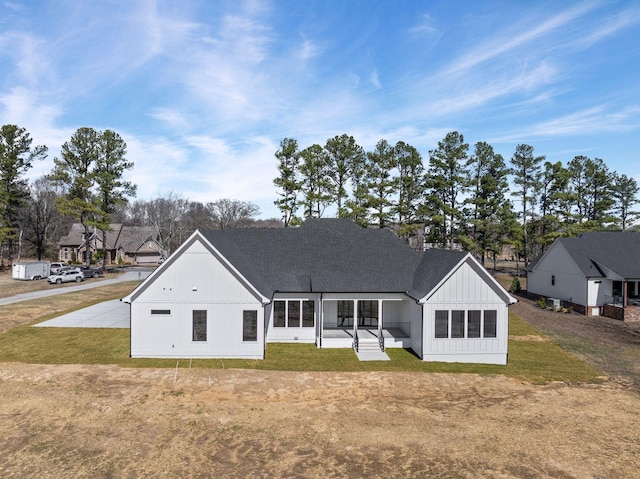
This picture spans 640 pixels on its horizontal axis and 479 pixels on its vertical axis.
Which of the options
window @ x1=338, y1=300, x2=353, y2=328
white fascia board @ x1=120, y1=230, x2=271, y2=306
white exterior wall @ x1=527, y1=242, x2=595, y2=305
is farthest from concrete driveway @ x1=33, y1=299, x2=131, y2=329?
white exterior wall @ x1=527, y1=242, x2=595, y2=305

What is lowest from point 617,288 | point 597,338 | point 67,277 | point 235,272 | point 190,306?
point 597,338

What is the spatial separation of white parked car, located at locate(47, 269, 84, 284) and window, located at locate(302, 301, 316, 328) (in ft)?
118

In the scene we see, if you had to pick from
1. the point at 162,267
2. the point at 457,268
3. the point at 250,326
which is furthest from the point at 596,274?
the point at 162,267

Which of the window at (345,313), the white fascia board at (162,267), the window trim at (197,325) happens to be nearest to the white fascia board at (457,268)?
the window at (345,313)

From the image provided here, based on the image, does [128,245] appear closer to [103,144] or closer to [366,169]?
[103,144]

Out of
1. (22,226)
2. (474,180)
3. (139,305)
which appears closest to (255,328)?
(139,305)

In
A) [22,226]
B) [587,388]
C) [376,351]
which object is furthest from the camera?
[22,226]

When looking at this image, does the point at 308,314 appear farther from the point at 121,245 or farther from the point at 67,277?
the point at 121,245

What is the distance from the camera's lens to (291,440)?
12.0m

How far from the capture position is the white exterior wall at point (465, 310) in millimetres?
20109

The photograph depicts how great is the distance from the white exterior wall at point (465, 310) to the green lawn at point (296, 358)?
2.05ft

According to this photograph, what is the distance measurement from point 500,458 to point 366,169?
38650 mm

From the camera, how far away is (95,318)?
27.5m

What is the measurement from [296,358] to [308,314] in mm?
3628
